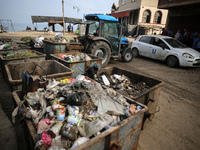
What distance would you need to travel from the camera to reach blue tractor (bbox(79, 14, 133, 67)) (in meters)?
6.34

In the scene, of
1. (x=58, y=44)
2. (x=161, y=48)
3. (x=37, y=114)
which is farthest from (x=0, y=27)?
(x=37, y=114)

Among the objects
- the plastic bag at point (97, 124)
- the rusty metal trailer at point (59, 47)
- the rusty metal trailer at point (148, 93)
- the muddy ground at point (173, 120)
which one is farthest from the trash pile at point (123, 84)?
the rusty metal trailer at point (59, 47)

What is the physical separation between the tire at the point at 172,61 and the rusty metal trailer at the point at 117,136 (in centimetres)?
668

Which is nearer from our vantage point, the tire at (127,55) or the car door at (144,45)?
the tire at (127,55)

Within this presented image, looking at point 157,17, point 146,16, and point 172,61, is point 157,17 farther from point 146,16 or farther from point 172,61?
point 172,61

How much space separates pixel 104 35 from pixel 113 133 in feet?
19.7

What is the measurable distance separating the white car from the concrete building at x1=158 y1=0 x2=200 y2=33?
3306 millimetres

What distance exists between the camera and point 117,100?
2086 mm

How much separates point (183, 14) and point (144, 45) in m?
5.84

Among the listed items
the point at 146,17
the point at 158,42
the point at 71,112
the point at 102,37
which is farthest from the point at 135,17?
the point at 71,112

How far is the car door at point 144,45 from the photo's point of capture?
873cm

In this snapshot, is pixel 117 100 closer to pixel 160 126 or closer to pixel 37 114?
pixel 37 114

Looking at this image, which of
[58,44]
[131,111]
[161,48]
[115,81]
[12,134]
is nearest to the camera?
[131,111]

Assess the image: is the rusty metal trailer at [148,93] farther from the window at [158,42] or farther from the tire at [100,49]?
the window at [158,42]
